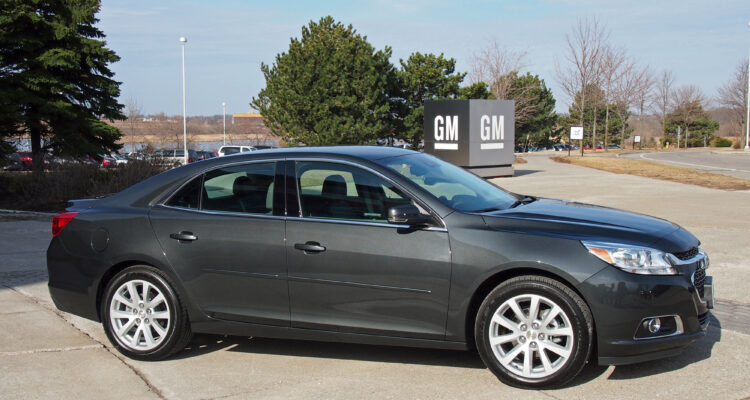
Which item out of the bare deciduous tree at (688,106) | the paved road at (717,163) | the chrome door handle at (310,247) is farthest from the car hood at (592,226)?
the bare deciduous tree at (688,106)

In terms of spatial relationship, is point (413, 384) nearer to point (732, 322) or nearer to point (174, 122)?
point (732, 322)

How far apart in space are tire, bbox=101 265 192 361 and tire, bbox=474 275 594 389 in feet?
7.28

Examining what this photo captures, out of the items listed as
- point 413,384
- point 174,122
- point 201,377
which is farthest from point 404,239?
point 174,122

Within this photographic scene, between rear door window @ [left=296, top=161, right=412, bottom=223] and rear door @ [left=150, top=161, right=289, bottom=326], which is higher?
rear door window @ [left=296, top=161, right=412, bottom=223]

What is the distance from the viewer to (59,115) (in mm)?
21672

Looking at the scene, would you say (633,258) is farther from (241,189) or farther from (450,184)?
(241,189)

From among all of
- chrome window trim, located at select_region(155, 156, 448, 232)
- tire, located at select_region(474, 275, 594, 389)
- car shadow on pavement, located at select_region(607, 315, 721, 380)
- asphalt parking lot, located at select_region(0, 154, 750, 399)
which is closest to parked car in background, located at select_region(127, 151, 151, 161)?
asphalt parking lot, located at select_region(0, 154, 750, 399)

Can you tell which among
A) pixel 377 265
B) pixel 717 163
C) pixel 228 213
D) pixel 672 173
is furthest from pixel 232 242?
pixel 717 163

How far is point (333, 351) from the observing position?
532 cm

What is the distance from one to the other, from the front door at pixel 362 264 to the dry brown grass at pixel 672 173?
Result: 18.1 metres

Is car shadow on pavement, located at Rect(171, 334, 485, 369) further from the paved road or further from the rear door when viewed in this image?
the paved road

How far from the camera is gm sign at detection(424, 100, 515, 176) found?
25.2 meters

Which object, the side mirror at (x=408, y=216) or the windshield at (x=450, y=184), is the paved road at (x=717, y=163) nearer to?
the windshield at (x=450, y=184)

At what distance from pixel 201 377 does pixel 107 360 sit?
890mm
